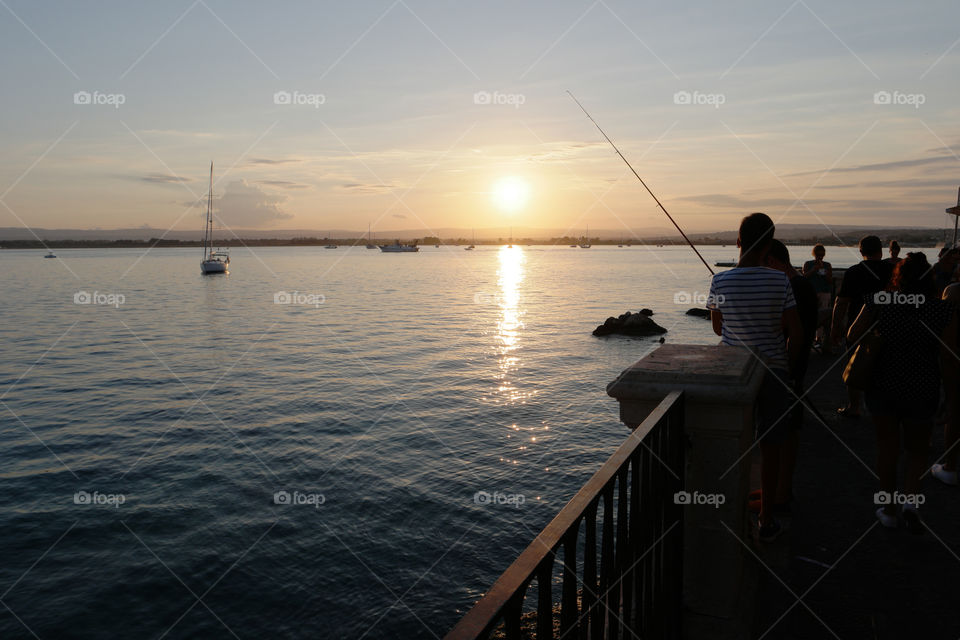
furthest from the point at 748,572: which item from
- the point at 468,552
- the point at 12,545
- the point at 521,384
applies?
the point at 521,384

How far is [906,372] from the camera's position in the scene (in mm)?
5070

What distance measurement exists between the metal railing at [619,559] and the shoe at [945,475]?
4.08 meters

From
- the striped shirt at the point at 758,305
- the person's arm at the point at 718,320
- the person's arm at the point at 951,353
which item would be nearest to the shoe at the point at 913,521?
the person's arm at the point at 951,353

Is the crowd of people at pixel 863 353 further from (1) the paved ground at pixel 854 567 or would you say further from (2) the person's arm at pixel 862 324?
(1) the paved ground at pixel 854 567

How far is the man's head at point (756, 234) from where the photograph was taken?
468cm

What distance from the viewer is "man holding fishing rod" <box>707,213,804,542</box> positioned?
177 inches

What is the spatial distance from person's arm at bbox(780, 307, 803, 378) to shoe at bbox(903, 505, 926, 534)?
56.7 inches

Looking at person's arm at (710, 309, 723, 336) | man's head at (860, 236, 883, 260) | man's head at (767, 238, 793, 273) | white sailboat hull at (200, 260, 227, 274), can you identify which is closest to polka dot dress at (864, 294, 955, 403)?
man's head at (767, 238, 793, 273)

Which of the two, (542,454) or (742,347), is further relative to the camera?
(542,454)

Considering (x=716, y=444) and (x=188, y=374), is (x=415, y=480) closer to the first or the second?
(x=716, y=444)

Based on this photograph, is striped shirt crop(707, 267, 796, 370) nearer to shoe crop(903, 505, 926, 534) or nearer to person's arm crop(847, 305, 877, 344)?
person's arm crop(847, 305, 877, 344)

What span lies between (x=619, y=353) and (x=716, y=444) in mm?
27215

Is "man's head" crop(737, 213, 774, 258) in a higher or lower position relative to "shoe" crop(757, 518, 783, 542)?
higher

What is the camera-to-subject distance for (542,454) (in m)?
14.7
